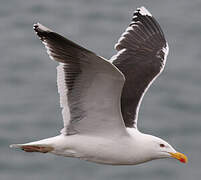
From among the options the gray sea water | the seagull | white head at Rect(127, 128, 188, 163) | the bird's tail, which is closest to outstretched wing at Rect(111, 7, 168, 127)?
the seagull

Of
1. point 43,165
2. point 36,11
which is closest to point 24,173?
point 43,165

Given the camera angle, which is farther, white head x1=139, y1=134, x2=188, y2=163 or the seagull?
white head x1=139, y1=134, x2=188, y2=163

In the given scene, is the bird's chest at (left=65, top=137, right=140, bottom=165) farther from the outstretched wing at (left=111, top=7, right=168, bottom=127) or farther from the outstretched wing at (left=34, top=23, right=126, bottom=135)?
the outstretched wing at (left=111, top=7, right=168, bottom=127)

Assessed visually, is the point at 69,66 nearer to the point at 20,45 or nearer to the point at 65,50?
the point at 65,50

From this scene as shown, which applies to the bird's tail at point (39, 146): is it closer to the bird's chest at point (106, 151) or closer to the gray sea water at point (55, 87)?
the bird's chest at point (106, 151)

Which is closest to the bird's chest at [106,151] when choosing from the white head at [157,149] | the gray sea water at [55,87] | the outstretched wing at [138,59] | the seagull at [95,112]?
the seagull at [95,112]

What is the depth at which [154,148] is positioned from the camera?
11719 mm

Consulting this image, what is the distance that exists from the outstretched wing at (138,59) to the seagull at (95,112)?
2 cm

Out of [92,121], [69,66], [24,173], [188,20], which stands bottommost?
[24,173]

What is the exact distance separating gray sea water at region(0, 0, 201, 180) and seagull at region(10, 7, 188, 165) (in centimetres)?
813

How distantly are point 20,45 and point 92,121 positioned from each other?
45.4 feet

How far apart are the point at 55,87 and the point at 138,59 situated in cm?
968

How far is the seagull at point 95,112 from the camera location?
1077cm

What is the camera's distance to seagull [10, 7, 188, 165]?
424 inches
